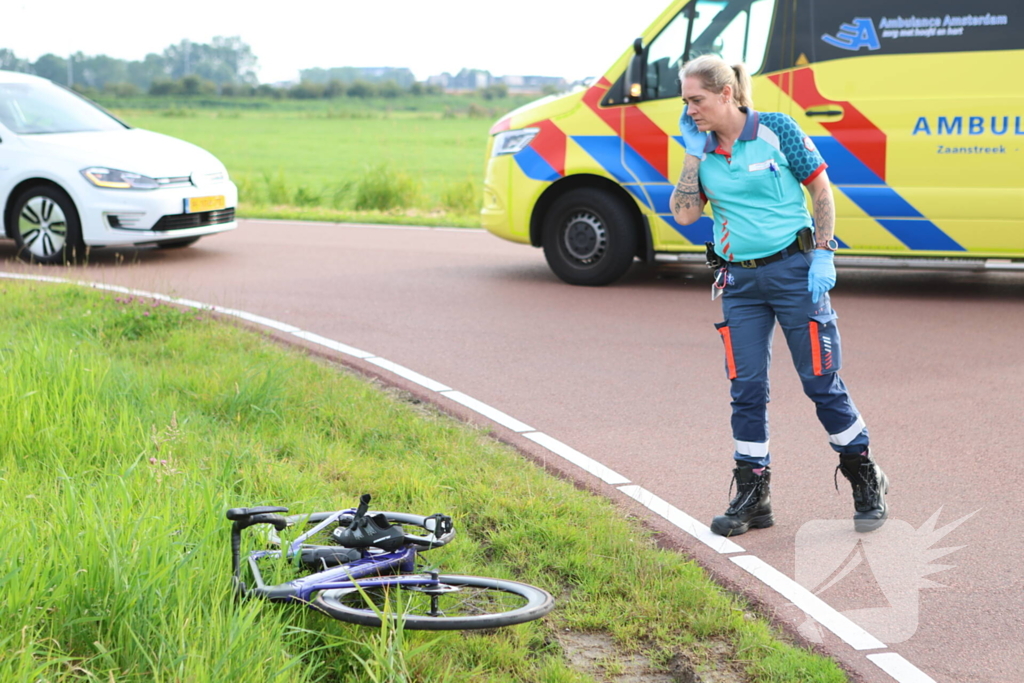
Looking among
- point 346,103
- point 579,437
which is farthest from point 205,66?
point 579,437

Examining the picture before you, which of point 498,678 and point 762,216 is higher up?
point 762,216

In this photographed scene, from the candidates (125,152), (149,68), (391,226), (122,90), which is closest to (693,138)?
(125,152)

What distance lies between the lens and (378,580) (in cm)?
342

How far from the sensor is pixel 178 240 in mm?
12406

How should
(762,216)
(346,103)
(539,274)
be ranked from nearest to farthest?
(762,216), (539,274), (346,103)

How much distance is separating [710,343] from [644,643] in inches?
183

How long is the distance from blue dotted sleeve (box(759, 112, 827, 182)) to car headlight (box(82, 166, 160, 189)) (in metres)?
8.06

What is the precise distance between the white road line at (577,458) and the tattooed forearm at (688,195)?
120 centimetres

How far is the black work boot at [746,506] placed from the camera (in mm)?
4559

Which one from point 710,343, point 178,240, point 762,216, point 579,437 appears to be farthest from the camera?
point 178,240

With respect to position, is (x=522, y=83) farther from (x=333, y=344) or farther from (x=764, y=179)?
(x=764, y=179)

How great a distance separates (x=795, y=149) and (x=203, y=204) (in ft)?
27.2

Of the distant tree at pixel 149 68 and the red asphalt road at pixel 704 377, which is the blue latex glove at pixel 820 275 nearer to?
the red asphalt road at pixel 704 377

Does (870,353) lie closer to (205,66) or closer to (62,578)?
(62,578)
